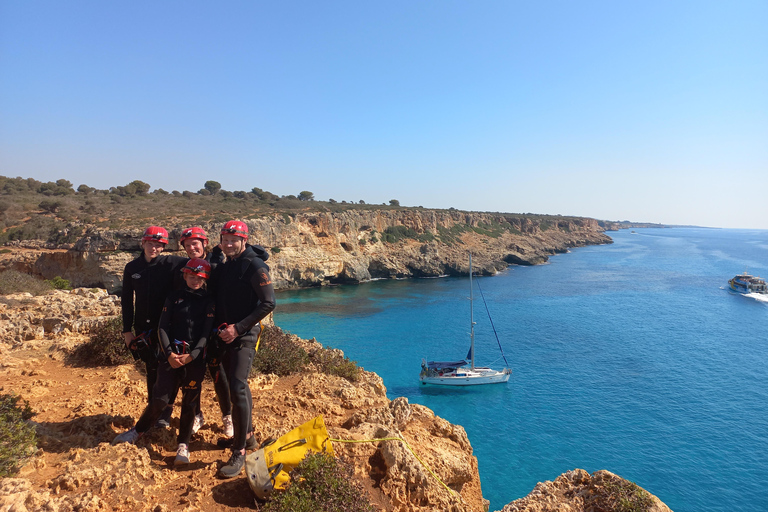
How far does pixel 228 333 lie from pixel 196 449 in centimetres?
148

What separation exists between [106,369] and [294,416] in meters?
3.57

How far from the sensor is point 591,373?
2209 centimetres

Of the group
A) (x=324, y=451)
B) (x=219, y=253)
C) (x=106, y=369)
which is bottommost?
(x=106, y=369)

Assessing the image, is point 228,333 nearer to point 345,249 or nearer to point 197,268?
point 197,268

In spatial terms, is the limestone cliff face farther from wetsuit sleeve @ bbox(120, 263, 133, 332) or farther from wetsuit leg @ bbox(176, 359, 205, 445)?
wetsuit leg @ bbox(176, 359, 205, 445)

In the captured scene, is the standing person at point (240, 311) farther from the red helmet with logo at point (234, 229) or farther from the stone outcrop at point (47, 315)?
the stone outcrop at point (47, 315)

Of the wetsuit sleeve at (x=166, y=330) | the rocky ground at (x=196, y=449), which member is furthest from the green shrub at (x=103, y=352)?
the wetsuit sleeve at (x=166, y=330)

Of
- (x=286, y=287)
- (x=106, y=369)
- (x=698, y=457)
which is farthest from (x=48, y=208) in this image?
(x=698, y=457)

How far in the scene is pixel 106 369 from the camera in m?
6.23

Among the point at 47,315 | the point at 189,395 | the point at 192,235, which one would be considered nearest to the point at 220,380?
the point at 189,395

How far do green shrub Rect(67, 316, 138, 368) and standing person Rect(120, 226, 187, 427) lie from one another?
9.17 feet

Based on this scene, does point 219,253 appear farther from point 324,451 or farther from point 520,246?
point 520,246

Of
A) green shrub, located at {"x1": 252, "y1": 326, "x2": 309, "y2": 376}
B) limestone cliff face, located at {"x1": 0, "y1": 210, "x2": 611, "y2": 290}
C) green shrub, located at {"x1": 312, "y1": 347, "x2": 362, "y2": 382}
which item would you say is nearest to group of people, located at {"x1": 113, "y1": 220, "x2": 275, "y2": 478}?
green shrub, located at {"x1": 252, "y1": 326, "x2": 309, "y2": 376}

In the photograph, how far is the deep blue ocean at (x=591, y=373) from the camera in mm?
14094
